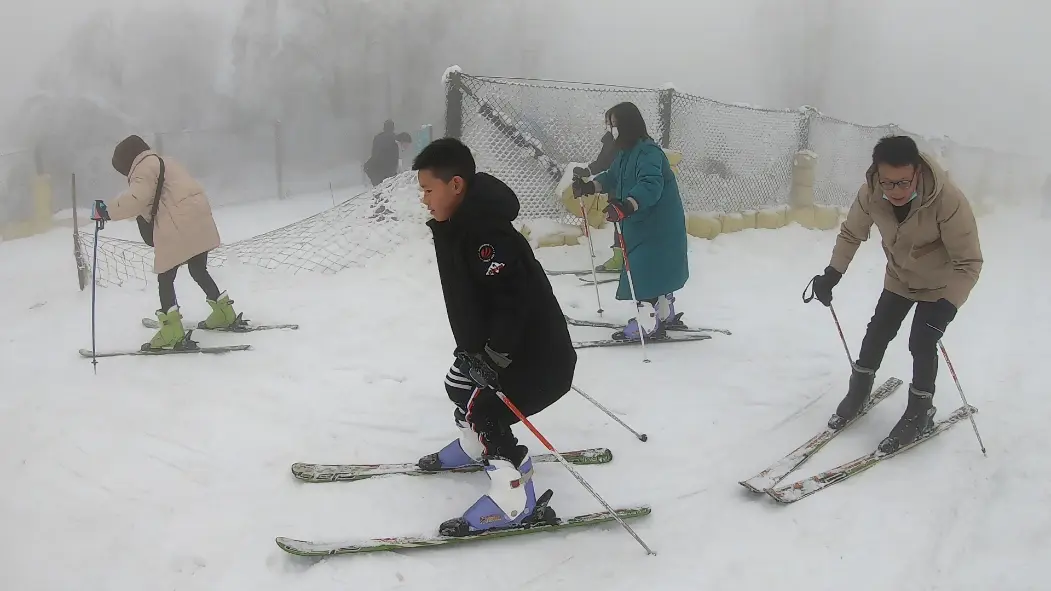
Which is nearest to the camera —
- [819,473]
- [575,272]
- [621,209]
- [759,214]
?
[819,473]

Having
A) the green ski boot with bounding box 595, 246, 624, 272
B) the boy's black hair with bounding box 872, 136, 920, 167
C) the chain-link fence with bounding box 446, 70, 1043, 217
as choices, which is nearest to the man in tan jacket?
the boy's black hair with bounding box 872, 136, 920, 167

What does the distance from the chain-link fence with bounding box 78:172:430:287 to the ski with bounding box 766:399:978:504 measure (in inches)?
172

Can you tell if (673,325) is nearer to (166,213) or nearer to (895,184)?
(895,184)

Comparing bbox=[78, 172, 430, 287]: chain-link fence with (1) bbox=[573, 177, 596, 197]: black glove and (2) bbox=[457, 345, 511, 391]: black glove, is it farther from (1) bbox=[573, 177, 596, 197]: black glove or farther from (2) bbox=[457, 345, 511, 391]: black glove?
(2) bbox=[457, 345, 511, 391]: black glove

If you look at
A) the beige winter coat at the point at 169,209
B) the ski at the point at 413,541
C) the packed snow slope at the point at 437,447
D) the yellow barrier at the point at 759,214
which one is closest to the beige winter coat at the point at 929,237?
the packed snow slope at the point at 437,447

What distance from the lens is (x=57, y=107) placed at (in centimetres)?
1592

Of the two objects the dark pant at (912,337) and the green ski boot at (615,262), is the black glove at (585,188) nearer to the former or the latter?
the dark pant at (912,337)

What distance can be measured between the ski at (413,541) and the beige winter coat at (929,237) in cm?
173

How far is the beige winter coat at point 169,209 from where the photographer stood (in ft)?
13.4

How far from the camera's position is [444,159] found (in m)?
2.13

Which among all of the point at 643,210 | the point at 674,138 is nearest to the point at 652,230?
the point at 643,210

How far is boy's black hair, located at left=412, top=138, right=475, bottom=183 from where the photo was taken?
2123mm

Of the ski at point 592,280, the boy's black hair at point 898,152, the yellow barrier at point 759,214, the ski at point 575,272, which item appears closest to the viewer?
the boy's black hair at point 898,152

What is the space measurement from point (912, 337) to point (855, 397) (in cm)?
42
